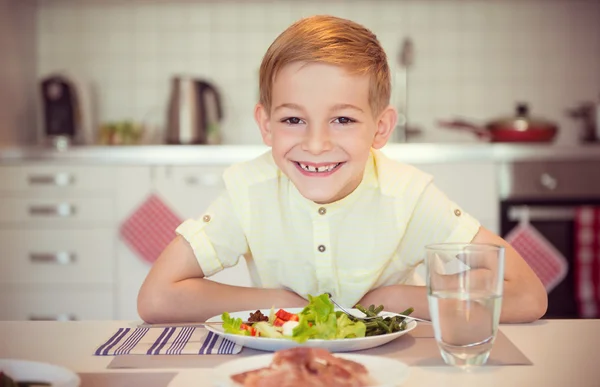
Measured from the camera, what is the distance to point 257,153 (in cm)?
284

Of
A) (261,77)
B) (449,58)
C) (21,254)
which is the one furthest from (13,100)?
(261,77)

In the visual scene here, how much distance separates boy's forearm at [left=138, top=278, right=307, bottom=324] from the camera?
1.15 m

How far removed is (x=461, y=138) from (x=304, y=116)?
2.28 metres

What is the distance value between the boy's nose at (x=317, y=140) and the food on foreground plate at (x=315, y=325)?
281 mm

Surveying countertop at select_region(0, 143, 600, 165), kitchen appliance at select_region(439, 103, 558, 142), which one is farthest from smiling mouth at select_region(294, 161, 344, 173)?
kitchen appliance at select_region(439, 103, 558, 142)

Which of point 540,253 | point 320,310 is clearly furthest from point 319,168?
point 540,253

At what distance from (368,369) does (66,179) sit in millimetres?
2320

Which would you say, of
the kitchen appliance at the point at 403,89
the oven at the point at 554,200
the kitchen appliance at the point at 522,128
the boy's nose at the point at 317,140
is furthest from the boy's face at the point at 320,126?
the kitchen appliance at the point at 403,89

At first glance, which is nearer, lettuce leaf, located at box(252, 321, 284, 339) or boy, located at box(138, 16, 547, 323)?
lettuce leaf, located at box(252, 321, 284, 339)

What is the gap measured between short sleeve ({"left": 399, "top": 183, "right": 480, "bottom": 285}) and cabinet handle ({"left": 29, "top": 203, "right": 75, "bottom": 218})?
1.79 meters

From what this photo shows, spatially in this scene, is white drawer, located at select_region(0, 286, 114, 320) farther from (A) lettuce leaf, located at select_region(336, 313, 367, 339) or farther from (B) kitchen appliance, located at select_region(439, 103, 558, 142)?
(A) lettuce leaf, located at select_region(336, 313, 367, 339)

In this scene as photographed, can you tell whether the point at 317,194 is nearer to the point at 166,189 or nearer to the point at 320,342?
the point at 320,342

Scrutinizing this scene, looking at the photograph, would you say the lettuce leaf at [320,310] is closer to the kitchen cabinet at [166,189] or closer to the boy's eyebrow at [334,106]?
the boy's eyebrow at [334,106]

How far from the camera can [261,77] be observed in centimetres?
124
